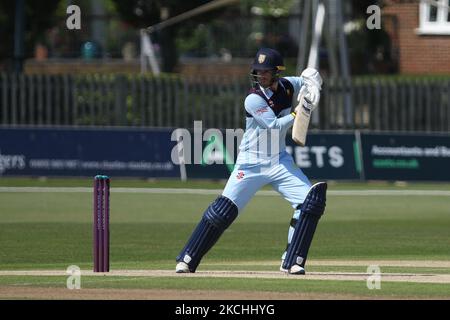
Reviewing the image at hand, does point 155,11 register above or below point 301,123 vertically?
above

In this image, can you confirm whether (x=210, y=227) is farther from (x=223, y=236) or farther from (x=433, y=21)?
(x=433, y=21)

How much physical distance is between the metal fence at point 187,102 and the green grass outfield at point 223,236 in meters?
2.79

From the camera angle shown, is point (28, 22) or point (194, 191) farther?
point (28, 22)

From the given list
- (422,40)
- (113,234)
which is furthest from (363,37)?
(113,234)

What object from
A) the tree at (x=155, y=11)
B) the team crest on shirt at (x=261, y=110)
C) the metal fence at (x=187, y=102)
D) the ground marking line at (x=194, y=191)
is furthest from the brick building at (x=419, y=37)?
the team crest on shirt at (x=261, y=110)

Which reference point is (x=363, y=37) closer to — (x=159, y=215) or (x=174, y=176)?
(x=174, y=176)

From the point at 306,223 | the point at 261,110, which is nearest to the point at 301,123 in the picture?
the point at 261,110

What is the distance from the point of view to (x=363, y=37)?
3878 centimetres

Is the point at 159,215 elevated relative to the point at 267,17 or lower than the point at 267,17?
lower

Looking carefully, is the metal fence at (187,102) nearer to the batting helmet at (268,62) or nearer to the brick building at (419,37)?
the brick building at (419,37)

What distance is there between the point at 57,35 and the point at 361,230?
2280 cm

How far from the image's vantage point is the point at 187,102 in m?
31.6

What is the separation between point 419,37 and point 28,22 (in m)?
10.7
